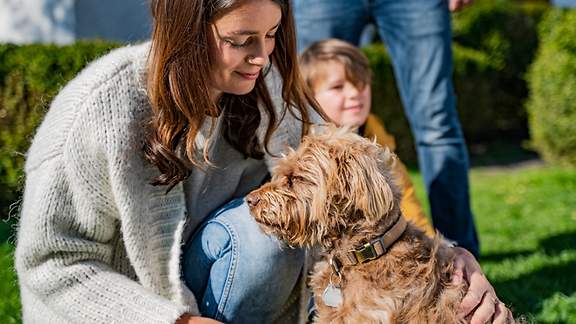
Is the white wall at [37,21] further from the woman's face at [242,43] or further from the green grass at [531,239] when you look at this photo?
the woman's face at [242,43]

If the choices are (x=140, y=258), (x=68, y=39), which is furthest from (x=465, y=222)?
(x=68, y=39)

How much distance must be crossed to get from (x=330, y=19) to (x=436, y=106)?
862mm

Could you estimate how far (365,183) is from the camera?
2.79 m

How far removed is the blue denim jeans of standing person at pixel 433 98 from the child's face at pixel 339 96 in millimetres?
282

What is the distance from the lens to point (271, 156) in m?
3.37

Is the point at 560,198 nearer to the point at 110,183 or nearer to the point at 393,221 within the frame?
the point at 393,221

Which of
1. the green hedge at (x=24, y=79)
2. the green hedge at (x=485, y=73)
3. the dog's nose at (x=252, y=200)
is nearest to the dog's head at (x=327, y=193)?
the dog's nose at (x=252, y=200)

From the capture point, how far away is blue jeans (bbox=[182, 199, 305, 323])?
9.87 ft

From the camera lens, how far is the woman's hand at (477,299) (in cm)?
281

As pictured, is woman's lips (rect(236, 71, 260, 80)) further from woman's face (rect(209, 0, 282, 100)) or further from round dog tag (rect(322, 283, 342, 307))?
round dog tag (rect(322, 283, 342, 307))

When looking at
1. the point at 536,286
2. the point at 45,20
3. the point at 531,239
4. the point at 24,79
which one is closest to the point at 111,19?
the point at 45,20

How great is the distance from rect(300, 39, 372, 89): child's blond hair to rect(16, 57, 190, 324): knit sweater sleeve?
6.63 ft

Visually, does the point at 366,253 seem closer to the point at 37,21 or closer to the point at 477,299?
the point at 477,299

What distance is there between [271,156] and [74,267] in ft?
3.21
